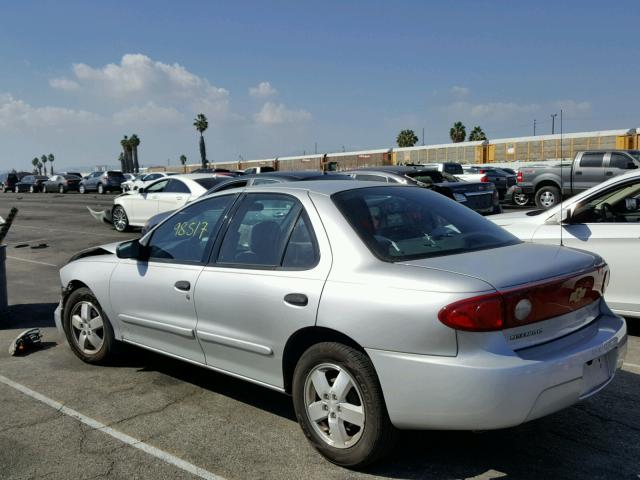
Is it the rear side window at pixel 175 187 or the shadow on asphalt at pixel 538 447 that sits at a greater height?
the rear side window at pixel 175 187

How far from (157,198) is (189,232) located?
10975 mm

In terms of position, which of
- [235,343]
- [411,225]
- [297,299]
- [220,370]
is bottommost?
[220,370]

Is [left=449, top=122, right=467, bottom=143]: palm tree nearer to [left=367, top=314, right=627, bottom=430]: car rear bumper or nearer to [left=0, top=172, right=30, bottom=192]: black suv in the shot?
[left=0, top=172, right=30, bottom=192]: black suv

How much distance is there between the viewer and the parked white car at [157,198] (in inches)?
561

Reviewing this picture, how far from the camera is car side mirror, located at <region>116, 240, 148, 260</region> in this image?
4.82m

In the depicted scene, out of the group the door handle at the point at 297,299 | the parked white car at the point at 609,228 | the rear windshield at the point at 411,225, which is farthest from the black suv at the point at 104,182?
the door handle at the point at 297,299

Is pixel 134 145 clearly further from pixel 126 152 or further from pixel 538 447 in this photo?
pixel 538 447

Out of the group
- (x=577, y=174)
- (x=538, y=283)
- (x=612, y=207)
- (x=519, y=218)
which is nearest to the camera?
(x=538, y=283)

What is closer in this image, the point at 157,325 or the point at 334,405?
the point at 334,405

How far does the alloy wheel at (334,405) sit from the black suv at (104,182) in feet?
129

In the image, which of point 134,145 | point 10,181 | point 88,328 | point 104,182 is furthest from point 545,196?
point 134,145

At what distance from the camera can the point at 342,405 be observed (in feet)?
11.1

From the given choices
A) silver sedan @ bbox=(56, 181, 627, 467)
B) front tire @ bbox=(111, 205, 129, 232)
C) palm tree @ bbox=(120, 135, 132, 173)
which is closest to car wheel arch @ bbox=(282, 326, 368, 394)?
silver sedan @ bbox=(56, 181, 627, 467)

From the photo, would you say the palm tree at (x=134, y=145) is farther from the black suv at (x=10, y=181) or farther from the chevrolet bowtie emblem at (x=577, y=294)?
the chevrolet bowtie emblem at (x=577, y=294)
